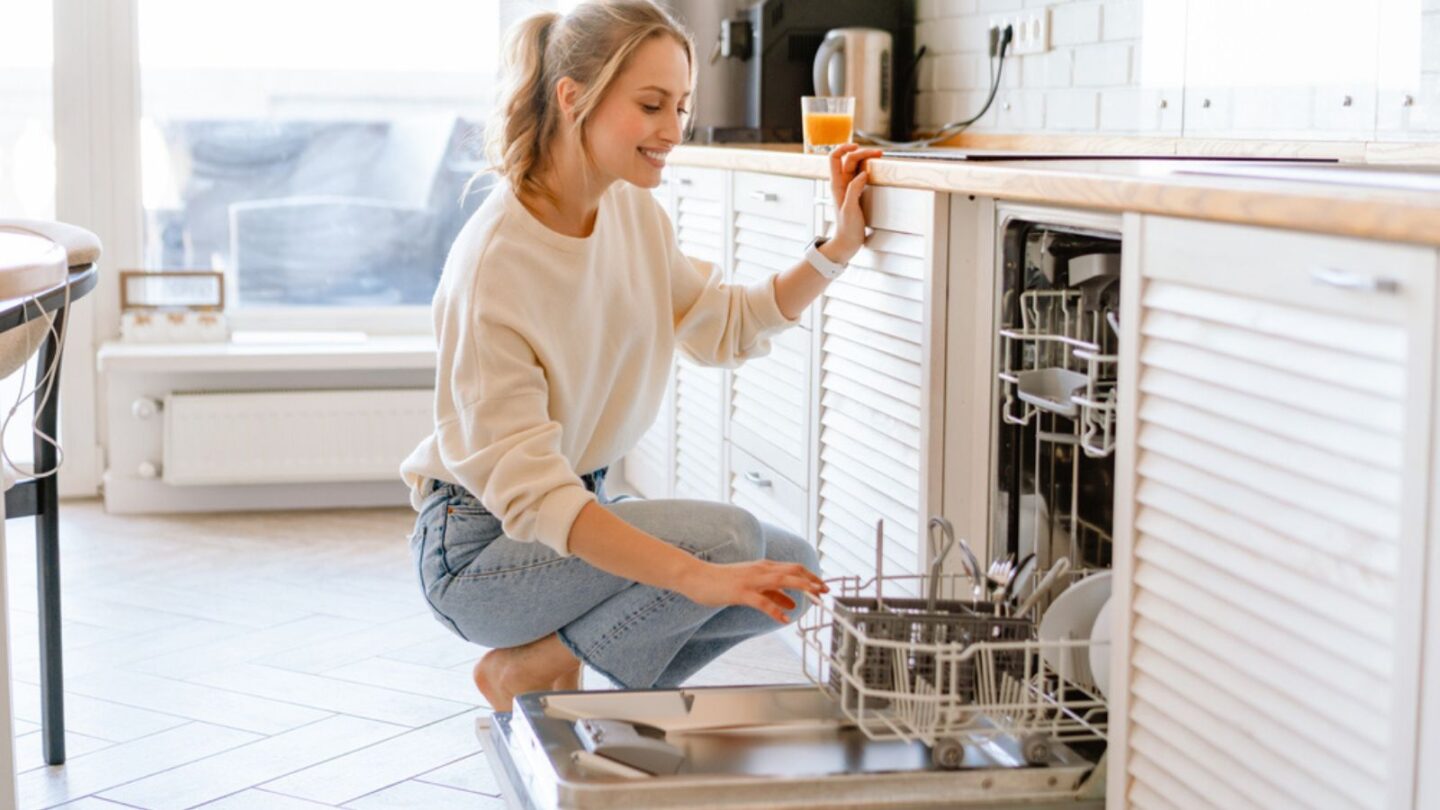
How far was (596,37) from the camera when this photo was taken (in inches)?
76.1

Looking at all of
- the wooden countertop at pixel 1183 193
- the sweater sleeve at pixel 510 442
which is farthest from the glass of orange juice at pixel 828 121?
the sweater sleeve at pixel 510 442

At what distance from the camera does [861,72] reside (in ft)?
11.4

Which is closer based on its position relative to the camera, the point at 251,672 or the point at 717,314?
the point at 717,314

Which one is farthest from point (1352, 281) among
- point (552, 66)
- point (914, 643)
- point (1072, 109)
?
point (1072, 109)

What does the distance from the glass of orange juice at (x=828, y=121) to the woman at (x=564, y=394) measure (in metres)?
0.62

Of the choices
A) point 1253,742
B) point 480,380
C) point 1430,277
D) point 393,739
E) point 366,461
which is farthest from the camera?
point 366,461

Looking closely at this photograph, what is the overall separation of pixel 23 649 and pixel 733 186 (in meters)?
1.53

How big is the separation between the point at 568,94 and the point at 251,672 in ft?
4.59

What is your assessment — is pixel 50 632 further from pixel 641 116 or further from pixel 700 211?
pixel 700 211

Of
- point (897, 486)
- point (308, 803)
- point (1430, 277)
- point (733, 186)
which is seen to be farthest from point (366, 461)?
point (1430, 277)

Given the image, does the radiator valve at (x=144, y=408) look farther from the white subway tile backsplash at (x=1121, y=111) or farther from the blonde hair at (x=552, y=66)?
the white subway tile backsplash at (x=1121, y=111)

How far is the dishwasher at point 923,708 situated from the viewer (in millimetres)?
1511

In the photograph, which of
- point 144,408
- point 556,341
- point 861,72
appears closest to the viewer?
point 556,341

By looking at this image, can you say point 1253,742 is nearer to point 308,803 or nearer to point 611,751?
point 611,751
